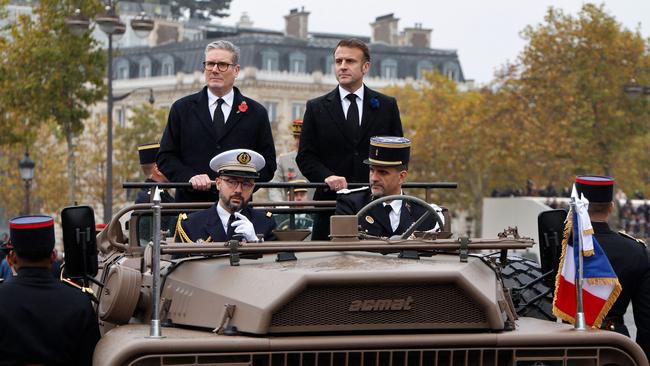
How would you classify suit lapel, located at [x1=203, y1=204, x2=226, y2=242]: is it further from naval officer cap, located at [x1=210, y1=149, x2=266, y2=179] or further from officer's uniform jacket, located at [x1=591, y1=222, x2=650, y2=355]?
officer's uniform jacket, located at [x1=591, y1=222, x2=650, y2=355]

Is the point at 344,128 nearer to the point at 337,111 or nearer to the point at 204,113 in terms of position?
the point at 337,111

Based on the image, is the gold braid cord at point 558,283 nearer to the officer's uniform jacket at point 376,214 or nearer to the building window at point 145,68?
the officer's uniform jacket at point 376,214

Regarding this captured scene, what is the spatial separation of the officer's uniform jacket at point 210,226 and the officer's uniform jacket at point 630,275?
6.23ft

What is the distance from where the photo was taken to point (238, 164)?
10500mm

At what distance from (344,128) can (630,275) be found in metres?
2.67

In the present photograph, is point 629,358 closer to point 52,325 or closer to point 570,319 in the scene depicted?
point 570,319

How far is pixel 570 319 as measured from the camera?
9.41 metres

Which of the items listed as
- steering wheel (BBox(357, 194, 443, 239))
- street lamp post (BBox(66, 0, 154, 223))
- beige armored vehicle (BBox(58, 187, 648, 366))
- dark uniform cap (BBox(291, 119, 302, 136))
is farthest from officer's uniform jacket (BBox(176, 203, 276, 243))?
street lamp post (BBox(66, 0, 154, 223))

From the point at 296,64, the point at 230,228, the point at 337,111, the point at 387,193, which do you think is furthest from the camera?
the point at 296,64

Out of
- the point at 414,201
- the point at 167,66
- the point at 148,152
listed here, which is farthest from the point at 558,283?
the point at 167,66

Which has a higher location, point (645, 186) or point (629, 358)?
point (629, 358)

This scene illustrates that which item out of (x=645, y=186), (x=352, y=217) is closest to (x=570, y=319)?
(x=352, y=217)

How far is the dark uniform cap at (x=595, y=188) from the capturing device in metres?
10.5

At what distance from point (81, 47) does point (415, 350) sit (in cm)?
3502
